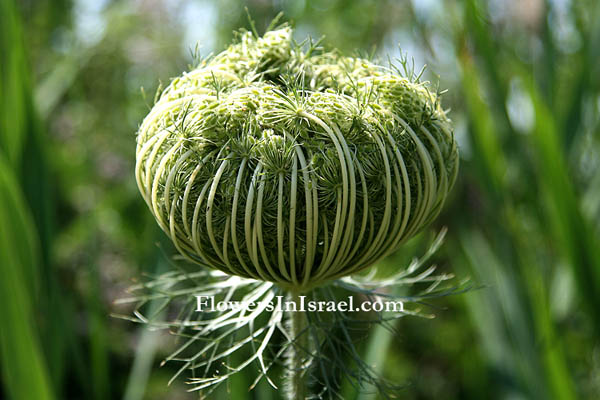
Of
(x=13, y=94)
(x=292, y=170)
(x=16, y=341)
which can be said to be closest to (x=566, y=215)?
(x=292, y=170)

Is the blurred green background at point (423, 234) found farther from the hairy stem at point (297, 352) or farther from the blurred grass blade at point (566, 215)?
the hairy stem at point (297, 352)

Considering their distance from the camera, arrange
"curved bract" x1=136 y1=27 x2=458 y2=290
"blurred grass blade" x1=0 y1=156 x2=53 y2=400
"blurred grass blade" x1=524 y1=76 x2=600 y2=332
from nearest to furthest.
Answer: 1. "curved bract" x1=136 y1=27 x2=458 y2=290
2. "blurred grass blade" x1=0 y1=156 x2=53 y2=400
3. "blurred grass blade" x1=524 y1=76 x2=600 y2=332

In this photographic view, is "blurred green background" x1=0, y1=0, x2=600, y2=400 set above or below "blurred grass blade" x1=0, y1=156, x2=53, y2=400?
above

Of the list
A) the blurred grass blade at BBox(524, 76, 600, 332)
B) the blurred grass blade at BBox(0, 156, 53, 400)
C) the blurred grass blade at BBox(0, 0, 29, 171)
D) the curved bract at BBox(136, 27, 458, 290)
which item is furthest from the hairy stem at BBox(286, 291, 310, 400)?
the blurred grass blade at BBox(0, 0, 29, 171)

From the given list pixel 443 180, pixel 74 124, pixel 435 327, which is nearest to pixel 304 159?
pixel 443 180

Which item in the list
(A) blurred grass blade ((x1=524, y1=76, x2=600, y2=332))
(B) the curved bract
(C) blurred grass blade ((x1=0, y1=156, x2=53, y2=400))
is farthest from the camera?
(A) blurred grass blade ((x1=524, y1=76, x2=600, y2=332))

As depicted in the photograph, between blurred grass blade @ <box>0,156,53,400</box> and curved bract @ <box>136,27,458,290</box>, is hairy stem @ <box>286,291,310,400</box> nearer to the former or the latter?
curved bract @ <box>136,27,458,290</box>
